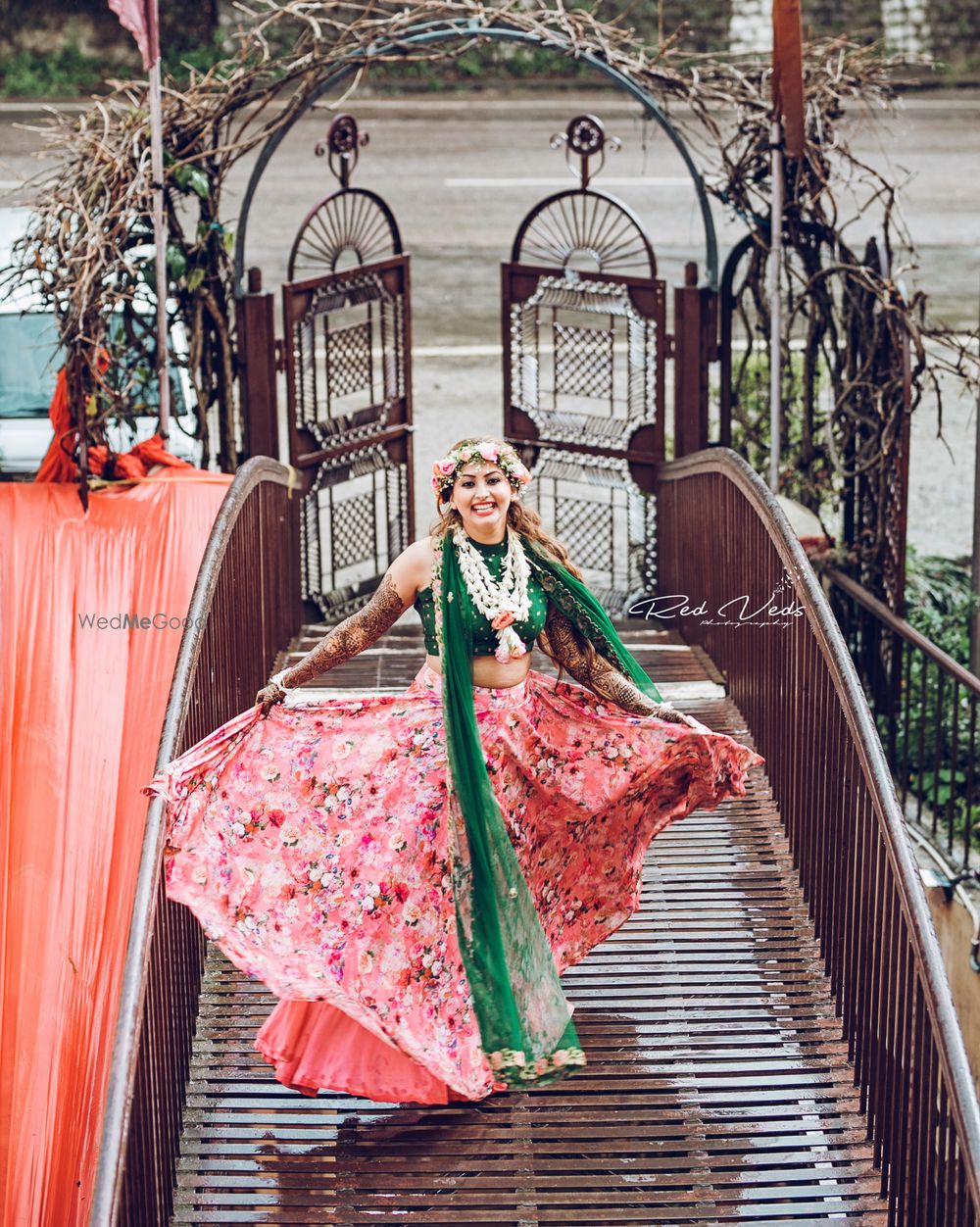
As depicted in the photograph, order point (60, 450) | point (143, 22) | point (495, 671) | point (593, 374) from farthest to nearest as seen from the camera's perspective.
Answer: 1. point (593, 374)
2. point (143, 22)
3. point (60, 450)
4. point (495, 671)

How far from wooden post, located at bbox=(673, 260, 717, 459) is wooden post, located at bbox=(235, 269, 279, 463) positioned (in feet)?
6.36

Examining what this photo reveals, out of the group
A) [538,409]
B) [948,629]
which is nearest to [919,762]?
[948,629]

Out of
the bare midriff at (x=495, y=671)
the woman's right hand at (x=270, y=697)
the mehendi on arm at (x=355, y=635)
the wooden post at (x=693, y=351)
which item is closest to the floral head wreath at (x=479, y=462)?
the mehendi on arm at (x=355, y=635)

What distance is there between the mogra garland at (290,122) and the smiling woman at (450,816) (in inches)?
123

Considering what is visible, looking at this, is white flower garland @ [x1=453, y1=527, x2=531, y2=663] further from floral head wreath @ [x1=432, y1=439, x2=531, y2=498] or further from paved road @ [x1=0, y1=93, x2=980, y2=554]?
paved road @ [x1=0, y1=93, x2=980, y2=554]

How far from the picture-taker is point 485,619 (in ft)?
16.8

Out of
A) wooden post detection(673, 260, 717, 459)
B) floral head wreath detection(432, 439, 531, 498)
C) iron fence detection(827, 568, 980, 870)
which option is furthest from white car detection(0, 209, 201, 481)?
floral head wreath detection(432, 439, 531, 498)

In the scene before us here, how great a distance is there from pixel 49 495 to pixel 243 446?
1530 mm

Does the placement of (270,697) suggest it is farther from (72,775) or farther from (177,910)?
(72,775)

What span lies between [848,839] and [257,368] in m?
4.52

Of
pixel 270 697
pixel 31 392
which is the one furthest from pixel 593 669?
pixel 31 392

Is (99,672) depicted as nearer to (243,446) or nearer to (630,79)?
(243,446)

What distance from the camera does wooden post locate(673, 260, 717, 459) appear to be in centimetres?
920

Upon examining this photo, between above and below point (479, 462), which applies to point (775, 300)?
above
